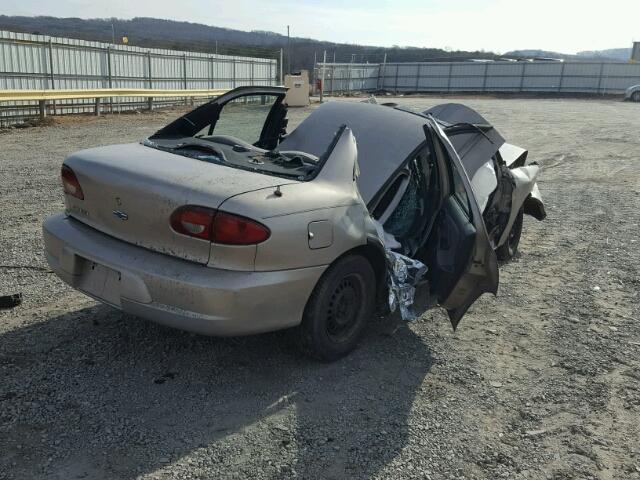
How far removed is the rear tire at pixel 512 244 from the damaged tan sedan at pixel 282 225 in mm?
1348

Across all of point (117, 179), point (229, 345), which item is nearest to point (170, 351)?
point (229, 345)

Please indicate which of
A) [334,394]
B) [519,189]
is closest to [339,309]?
[334,394]

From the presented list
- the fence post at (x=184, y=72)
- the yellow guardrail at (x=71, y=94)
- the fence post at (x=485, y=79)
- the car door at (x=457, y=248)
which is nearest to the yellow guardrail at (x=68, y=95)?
the yellow guardrail at (x=71, y=94)

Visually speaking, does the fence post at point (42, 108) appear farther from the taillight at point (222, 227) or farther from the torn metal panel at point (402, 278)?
the taillight at point (222, 227)

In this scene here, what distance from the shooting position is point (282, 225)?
3.09 metres

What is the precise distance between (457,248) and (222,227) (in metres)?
1.71

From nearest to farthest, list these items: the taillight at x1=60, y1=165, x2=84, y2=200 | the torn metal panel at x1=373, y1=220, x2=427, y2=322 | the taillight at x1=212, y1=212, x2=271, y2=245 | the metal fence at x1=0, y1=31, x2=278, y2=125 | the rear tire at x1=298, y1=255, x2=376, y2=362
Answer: the taillight at x1=212, y1=212, x2=271, y2=245 < the rear tire at x1=298, y1=255, x2=376, y2=362 < the taillight at x1=60, y1=165, x2=84, y2=200 < the torn metal panel at x1=373, y1=220, x2=427, y2=322 < the metal fence at x1=0, y1=31, x2=278, y2=125

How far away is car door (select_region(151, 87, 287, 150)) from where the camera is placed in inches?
182

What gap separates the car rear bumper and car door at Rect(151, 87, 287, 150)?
1.44 metres

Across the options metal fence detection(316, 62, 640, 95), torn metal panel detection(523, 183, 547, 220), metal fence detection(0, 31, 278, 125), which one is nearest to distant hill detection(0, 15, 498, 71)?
metal fence detection(0, 31, 278, 125)

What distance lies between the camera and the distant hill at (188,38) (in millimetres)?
28578

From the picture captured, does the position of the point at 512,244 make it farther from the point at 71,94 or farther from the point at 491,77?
the point at 491,77

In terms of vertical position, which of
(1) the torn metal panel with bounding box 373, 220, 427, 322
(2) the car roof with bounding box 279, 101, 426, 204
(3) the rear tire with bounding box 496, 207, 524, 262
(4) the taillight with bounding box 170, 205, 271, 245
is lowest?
(3) the rear tire with bounding box 496, 207, 524, 262

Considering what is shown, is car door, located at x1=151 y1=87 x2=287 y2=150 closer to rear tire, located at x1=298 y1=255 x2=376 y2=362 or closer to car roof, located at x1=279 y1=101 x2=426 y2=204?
car roof, located at x1=279 y1=101 x2=426 y2=204
